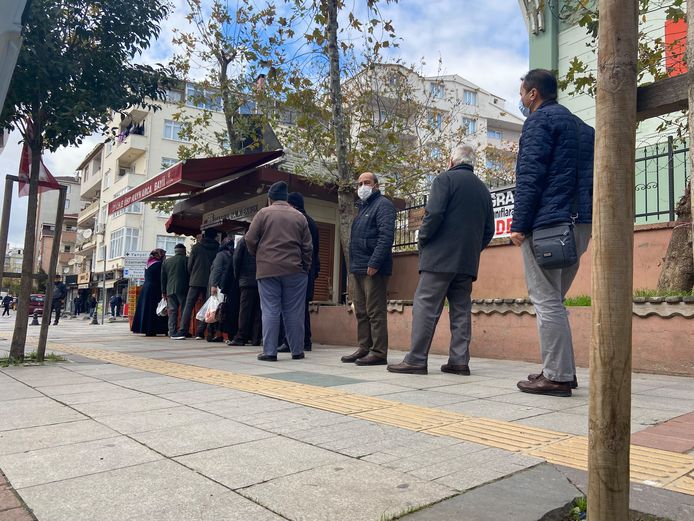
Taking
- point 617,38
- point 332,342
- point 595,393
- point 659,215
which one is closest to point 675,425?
point 595,393

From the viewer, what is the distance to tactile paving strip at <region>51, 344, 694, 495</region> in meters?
2.34

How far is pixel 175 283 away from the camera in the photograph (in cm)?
1074

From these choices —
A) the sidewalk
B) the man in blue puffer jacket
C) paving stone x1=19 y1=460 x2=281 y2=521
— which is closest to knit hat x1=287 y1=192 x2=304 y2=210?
the sidewalk

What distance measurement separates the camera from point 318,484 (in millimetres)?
2166

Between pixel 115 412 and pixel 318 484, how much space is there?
6.15ft

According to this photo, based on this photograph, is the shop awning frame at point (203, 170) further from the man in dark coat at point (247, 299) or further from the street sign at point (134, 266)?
the street sign at point (134, 266)

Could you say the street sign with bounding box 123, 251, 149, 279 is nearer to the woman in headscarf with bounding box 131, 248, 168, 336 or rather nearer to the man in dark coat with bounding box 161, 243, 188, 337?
the woman in headscarf with bounding box 131, 248, 168, 336

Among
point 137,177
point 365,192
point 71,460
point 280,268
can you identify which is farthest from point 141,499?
point 137,177

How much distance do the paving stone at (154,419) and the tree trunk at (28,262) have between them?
358 cm

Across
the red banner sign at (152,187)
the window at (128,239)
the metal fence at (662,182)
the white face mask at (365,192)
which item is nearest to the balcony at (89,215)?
the window at (128,239)

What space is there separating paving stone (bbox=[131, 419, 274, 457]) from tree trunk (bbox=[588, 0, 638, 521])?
1.77 meters

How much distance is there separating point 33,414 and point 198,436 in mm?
1324

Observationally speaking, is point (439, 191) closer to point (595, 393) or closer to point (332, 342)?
point (595, 393)

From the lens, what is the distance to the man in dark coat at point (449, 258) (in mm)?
5125
